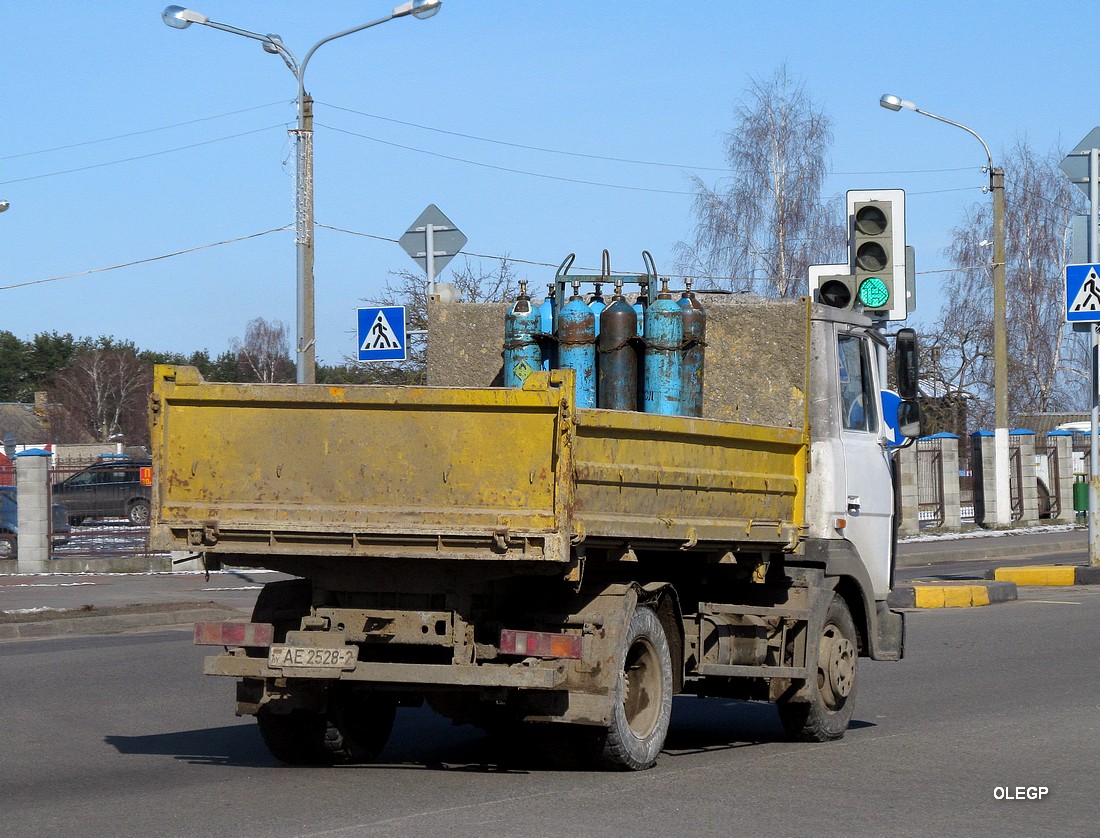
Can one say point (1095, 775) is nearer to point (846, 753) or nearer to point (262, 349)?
point (846, 753)

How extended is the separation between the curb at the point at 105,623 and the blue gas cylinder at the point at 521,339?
321 inches

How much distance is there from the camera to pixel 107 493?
103ft

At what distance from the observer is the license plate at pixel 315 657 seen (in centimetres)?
721

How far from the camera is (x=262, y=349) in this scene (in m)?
128

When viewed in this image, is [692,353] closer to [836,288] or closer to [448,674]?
[448,674]

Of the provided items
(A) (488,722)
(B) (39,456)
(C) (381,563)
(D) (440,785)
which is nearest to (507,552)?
(C) (381,563)

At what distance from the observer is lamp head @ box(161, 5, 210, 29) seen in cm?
2055

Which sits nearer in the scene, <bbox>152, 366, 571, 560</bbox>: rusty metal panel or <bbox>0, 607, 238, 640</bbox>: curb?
<bbox>152, 366, 571, 560</bbox>: rusty metal panel

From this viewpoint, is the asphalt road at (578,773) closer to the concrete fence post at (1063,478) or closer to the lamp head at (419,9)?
the lamp head at (419,9)

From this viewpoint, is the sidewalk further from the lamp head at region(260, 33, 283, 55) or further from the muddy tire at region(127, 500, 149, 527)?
the lamp head at region(260, 33, 283, 55)

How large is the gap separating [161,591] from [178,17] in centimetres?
778

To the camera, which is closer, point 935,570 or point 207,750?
point 207,750

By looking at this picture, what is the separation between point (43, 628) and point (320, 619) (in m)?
9.38

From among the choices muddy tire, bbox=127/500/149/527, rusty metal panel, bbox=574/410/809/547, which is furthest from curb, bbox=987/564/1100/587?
muddy tire, bbox=127/500/149/527
